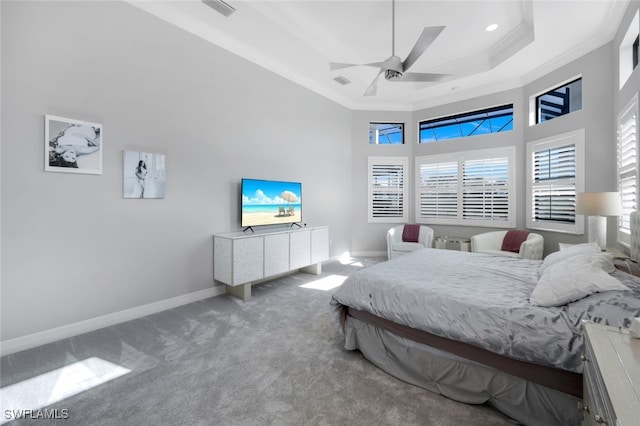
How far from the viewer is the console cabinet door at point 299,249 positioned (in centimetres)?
421

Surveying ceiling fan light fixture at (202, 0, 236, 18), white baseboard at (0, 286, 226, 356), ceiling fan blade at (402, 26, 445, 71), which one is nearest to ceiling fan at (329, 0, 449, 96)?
ceiling fan blade at (402, 26, 445, 71)

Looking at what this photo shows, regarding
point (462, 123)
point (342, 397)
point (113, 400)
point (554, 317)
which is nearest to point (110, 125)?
point (113, 400)

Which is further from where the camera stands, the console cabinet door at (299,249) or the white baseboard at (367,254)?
the white baseboard at (367,254)

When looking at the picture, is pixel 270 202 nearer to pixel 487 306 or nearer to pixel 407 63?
pixel 407 63

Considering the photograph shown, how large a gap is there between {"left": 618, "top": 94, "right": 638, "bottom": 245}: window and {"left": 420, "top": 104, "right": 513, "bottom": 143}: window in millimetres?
2167

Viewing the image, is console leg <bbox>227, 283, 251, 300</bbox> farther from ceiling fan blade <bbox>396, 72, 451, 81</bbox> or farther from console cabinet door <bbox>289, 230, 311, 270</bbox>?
ceiling fan blade <bbox>396, 72, 451, 81</bbox>

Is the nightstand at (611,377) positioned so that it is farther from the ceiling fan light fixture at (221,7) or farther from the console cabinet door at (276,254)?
the ceiling fan light fixture at (221,7)

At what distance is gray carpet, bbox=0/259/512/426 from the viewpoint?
1635 millimetres

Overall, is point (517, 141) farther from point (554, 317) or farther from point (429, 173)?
point (554, 317)

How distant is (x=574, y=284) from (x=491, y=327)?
0.56 m

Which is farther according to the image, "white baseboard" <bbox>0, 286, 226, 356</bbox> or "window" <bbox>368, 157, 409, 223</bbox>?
"window" <bbox>368, 157, 409, 223</bbox>

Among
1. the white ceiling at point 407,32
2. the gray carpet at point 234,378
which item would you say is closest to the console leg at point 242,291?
the gray carpet at point 234,378

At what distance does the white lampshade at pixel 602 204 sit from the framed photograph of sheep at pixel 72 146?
5.16 metres

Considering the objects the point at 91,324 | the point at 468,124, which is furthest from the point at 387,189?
the point at 91,324
